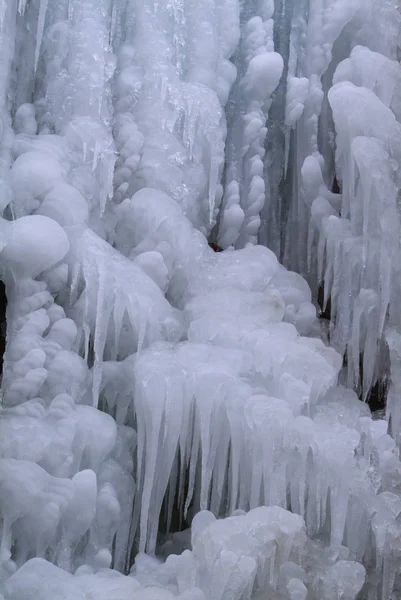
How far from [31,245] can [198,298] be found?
827 millimetres

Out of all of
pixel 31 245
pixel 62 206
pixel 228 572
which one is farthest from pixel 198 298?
pixel 228 572

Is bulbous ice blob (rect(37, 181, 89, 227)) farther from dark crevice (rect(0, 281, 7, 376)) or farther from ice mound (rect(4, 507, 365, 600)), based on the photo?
ice mound (rect(4, 507, 365, 600))

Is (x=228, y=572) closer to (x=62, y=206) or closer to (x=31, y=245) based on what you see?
(x=31, y=245)

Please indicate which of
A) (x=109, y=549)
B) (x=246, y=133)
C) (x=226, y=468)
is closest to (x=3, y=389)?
(x=109, y=549)

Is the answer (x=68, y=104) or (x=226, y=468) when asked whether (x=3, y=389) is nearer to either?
(x=226, y=468)

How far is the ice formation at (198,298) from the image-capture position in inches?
108

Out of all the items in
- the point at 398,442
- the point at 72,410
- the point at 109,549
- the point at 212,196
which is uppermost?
the point at 212,196

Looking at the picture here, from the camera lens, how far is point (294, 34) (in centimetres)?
428

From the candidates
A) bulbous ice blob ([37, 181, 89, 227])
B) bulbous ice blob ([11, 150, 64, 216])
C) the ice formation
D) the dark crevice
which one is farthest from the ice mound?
bulbous ice blob ([11, 150, 64, 216])

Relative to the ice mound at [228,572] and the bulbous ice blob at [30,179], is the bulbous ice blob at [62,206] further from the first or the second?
the ice mound at [228,572]

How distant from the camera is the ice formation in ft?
9.00

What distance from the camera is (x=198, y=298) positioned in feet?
Result: 11.5

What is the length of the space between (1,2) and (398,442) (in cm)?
251

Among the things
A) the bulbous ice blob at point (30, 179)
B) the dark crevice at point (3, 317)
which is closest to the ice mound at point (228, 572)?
the dark crevice at point (3, 317)
